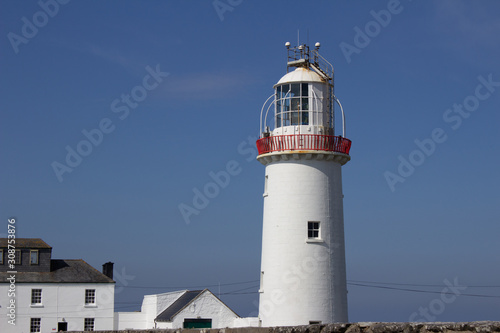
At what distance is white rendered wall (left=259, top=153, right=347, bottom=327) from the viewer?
71.2 ft

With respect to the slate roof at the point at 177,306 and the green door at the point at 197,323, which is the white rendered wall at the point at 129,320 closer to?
the slate roof at the point at 177,306

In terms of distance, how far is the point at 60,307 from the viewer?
44594 mm

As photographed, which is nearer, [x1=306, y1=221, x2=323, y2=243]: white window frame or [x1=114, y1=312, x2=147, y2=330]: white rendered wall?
[x1=306, y1=221, x2=323, y2=243]: white window frame

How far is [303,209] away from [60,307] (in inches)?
1063

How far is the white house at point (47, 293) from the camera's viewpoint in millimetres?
43688

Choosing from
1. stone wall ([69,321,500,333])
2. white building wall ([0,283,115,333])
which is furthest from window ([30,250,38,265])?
stone wall ([69,321,500,333])

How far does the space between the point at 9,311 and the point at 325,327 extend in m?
36.9

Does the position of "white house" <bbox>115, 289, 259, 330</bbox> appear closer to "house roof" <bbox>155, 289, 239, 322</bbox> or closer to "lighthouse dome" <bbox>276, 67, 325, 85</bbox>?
"house roof" <bbox>155, 289, 239, 322</bbox>

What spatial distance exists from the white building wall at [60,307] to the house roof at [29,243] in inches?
103

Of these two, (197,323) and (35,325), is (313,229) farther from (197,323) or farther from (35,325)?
(35,325)

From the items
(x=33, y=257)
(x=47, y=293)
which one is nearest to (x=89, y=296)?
(x=47, y=293)

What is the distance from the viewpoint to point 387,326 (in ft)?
31.7

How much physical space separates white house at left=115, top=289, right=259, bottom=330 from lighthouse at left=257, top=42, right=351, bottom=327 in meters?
18.4

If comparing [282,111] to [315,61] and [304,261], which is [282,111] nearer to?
A: [315,61]
